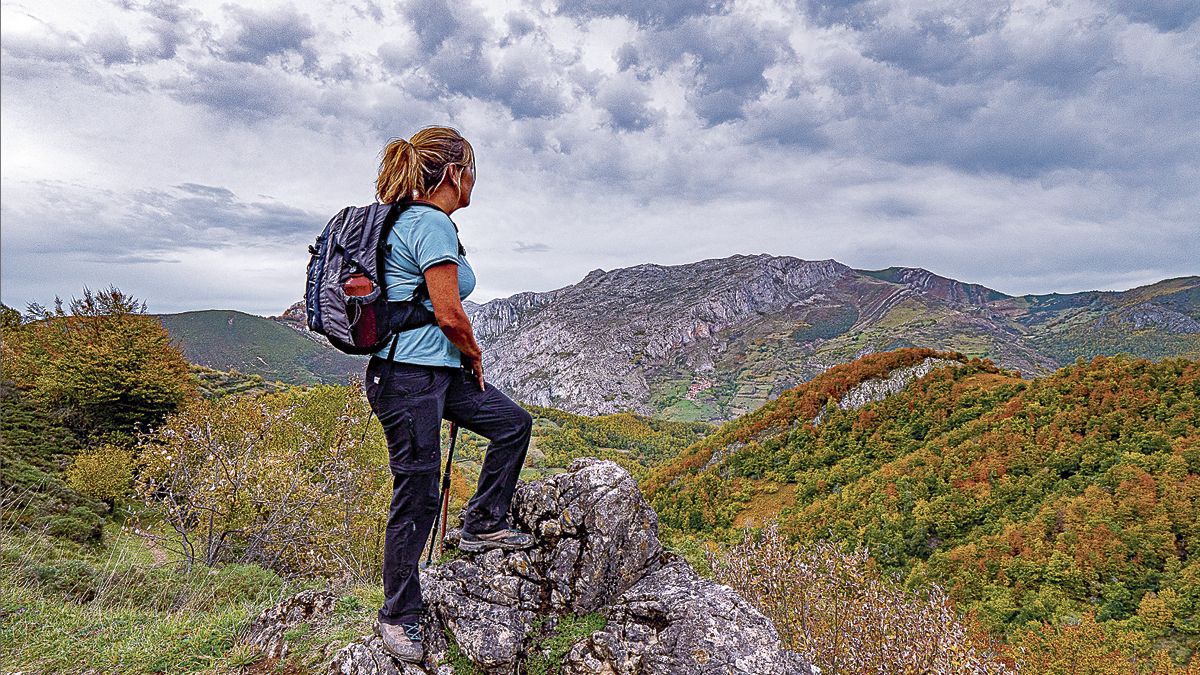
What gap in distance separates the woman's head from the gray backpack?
14 centimetres

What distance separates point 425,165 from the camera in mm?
3828

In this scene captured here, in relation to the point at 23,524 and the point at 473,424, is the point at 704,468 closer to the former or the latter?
the point at 23,524

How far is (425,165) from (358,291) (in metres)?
1.03

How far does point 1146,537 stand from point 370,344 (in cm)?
2452

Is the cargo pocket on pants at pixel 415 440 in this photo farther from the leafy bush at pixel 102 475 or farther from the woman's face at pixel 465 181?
the leafy bush at pixel 102 475

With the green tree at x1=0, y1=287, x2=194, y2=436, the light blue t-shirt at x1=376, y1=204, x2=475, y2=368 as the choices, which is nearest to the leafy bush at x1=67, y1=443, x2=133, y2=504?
the green tree at x1=0, y1=287, x2=194, y2=436

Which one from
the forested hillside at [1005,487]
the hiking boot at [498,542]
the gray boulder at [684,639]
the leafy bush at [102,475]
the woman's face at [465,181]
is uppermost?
the woman's face at [465,181]

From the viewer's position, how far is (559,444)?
90625 millimetres

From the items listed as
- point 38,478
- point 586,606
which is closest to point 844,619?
point 586,606

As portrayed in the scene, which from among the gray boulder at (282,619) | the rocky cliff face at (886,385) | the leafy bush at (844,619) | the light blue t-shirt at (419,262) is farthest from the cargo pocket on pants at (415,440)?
the rocky cliff face at (886,385)

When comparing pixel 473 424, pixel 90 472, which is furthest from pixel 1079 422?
pixel 90 472

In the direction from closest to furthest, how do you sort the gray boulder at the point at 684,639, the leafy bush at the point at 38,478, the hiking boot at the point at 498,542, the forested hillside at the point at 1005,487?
1. the gray boulder at the point at 684,639
2. the hiking boot at the point at 498,542
3. the leafy bush at the point at 38,478
4. the forested hillside at the point at 1005,487

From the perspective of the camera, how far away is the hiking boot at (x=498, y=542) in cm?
458

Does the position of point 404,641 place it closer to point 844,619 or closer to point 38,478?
point 844,619
